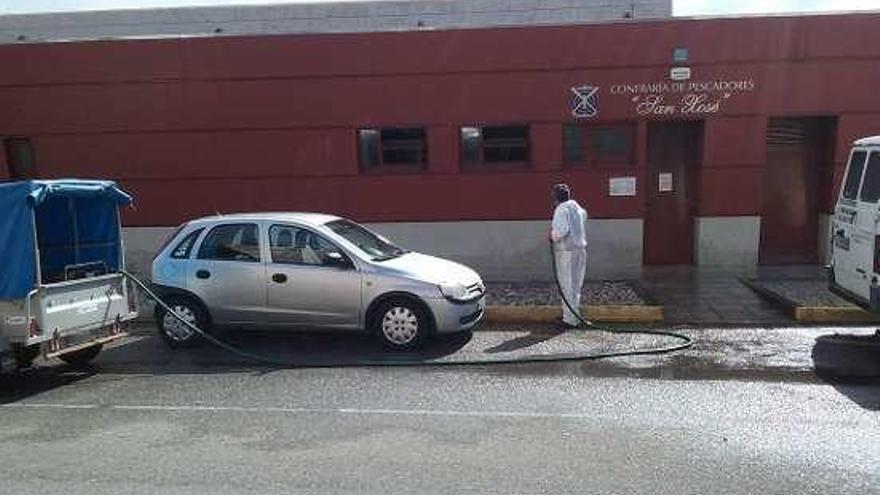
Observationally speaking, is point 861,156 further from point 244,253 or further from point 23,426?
point 23,426

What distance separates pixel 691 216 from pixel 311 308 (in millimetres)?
7993

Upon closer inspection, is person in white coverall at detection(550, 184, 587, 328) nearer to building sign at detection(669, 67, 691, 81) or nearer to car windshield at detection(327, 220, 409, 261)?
car windshield at detection(327, 220, 409, 261)

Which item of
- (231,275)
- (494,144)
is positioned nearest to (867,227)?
(494,144)

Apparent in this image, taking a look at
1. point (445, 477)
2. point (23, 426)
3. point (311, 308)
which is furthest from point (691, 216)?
point (23, 426)

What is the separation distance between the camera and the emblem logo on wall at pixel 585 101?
13336 millimetres

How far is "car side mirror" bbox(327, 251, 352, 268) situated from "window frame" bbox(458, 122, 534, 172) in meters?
5.17

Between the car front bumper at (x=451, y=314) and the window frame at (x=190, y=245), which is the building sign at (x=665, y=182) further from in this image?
the window frame at (x=190, y=245)

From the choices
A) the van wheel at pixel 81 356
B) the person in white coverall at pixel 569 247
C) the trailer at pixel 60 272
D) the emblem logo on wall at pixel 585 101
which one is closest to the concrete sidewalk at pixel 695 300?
the person in white coverall at pixel 569 247

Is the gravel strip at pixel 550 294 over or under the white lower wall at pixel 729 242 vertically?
under

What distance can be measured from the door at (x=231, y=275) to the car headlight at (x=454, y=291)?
2.20m

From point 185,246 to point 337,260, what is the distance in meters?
2.05

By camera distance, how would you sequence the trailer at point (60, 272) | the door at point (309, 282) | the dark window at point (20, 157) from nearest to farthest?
the trailer at point (60, 272)
the door at point (309, 282)
the dark window at point (20, 157)

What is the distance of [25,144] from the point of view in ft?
47.6

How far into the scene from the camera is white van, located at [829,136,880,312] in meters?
8.11
